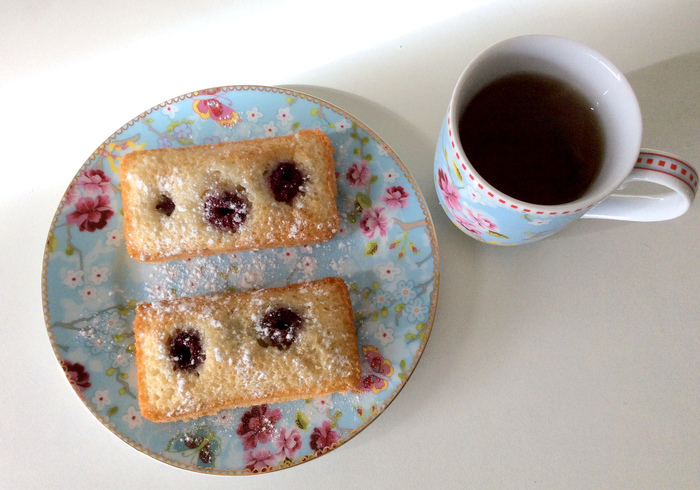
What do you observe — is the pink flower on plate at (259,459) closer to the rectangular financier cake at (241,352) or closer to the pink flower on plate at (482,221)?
the rectangular financier cake at (241,352)

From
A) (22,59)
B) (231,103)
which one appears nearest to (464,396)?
(231,103)

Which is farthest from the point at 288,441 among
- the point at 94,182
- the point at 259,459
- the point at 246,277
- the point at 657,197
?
the point at 657,197

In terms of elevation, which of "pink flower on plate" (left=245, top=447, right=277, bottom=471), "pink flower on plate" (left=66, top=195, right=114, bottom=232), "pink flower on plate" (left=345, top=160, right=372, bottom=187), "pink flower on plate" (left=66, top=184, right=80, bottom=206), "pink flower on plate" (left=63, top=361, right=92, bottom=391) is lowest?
"pink flower on plate" (left=245, top=447, right=277, bottom=471)

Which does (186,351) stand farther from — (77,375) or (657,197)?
(657,197)

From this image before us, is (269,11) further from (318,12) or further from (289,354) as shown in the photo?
(289,354)

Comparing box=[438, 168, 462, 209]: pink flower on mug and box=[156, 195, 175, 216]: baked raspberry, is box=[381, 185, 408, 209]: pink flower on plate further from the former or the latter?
box=[156, 195, 175, 216]: baked raspberry

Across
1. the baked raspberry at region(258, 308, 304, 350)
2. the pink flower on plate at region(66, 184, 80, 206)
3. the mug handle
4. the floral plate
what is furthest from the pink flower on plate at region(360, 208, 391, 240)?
the pink flower on plate at region(66, 184, 80, 206)
